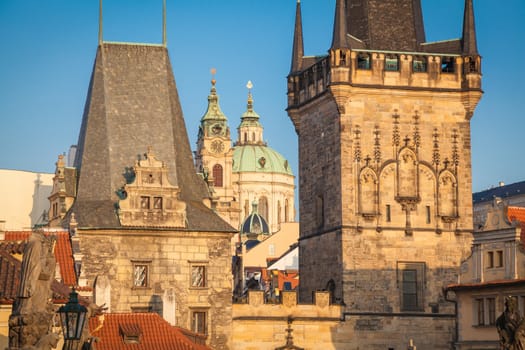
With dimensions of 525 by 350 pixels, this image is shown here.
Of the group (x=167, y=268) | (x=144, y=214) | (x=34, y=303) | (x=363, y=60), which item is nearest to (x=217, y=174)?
(x=363, y=60)

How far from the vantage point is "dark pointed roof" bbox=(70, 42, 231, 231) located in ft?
179

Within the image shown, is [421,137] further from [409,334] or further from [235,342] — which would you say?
[235,342]

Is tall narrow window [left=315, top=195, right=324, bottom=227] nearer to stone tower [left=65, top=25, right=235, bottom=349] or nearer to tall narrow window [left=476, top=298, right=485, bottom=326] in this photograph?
stone tower [left=65, top=25, right=235, bottom=349]

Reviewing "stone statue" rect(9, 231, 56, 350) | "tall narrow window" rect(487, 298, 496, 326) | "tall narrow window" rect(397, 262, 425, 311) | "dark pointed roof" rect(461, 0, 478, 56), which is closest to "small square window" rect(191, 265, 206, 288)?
"tall narrow window" rect(397, 262, 425, 311)

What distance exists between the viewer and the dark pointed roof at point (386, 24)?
6181 centimetres

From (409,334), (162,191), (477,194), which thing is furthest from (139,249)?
(477,194)

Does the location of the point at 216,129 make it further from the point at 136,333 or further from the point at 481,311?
the point at 136,333

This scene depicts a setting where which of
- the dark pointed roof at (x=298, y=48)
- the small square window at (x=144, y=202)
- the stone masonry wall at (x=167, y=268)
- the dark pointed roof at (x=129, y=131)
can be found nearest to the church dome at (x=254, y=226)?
the dark pointed roof at (x=298, y=48)

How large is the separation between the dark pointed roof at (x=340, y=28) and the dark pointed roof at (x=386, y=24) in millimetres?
1709

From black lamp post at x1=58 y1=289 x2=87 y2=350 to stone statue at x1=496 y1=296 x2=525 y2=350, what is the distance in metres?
6.73

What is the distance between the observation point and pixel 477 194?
129 meters

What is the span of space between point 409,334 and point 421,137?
8321mm

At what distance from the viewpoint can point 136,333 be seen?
44438 millimetres

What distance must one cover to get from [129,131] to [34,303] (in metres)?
36.7
